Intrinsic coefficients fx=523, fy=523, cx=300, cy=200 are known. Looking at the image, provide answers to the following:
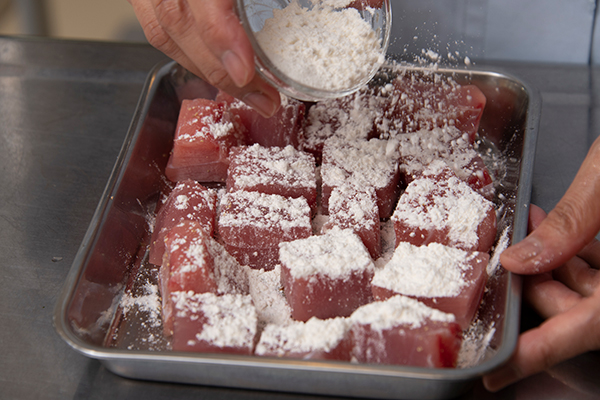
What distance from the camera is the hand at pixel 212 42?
1276mm

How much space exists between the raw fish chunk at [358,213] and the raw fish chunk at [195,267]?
33cm

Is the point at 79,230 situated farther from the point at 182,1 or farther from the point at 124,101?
the point at 182,1

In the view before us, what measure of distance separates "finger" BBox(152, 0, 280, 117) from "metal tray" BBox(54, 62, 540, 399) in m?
0.53

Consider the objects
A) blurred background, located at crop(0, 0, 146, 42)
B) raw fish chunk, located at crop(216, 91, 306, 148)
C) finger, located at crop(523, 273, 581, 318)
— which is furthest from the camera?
blurred background, located at crop(0, 0, 146, 42)

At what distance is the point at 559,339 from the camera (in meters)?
1.27

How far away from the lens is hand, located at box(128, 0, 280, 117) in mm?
1276

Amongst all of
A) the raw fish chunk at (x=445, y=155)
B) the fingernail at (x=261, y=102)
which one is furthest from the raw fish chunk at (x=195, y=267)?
the raw fish chunk at (x=445, y=155)

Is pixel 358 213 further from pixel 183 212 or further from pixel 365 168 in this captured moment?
pixel 183 212

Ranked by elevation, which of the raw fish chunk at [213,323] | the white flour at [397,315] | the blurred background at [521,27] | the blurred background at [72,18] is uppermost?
the blurred background at [521,27]

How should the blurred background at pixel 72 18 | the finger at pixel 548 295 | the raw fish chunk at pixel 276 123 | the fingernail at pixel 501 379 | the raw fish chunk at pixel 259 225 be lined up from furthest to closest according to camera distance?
the blurred background at pixel 72 18 → the raw fish chunk at pixel 276 123 → the raw fish chunk at pixel 259 225 → the finger at pixel 548 295 → the fingernail at pixel 501 379

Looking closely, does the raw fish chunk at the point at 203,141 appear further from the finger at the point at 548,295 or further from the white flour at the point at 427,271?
the finger at the point at 548,295

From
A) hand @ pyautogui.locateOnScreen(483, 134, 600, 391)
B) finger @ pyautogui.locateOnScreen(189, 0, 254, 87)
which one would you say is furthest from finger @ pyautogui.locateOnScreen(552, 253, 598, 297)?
finger @ pyautogui.locateOnScreen(189, 0, 254, 87)

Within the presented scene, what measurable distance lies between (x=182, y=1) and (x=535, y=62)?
6.25ft

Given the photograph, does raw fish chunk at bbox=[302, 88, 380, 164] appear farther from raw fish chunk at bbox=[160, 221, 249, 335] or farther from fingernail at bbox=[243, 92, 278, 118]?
raw fish chunk at bbox=[160, 221, 249, 335]
